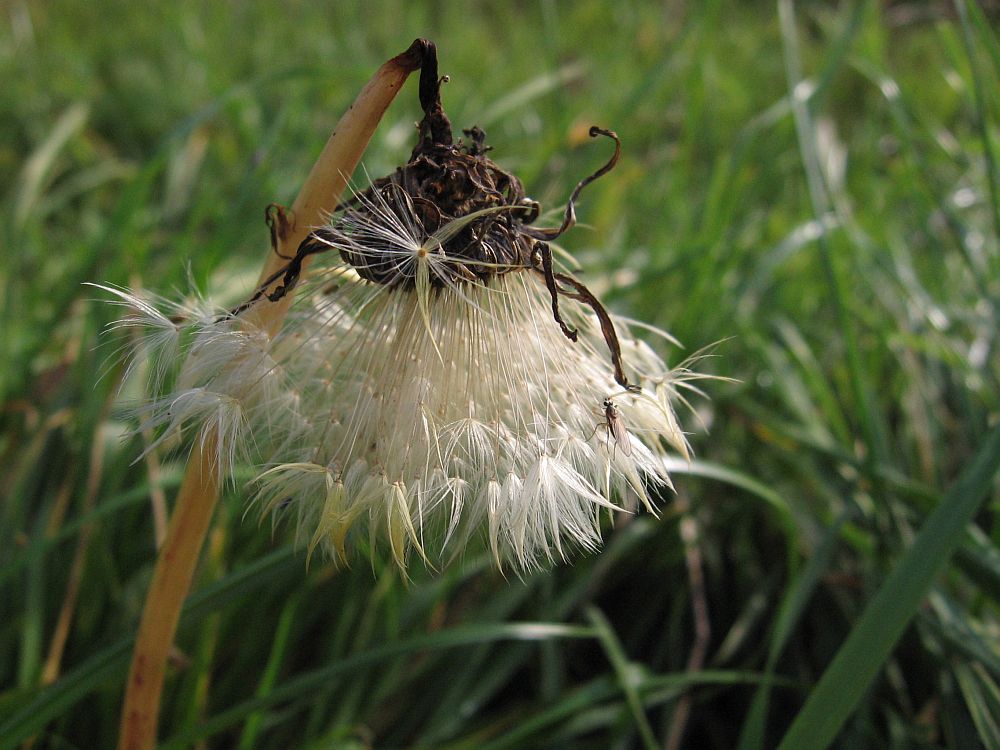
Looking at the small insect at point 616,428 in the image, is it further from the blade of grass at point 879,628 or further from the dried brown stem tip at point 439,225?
the blade of grass at point 879,628

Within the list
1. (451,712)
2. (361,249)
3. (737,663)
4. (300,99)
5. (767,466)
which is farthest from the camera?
(300,99)

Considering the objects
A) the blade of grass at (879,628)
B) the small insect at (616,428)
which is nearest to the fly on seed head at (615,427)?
the small insect at (616,428)

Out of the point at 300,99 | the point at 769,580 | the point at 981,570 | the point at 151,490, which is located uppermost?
the point at 300,99

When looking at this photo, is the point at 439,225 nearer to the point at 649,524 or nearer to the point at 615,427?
the point at 615,427

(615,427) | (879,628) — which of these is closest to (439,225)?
(615,427)

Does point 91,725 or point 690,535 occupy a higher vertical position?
point 91,725

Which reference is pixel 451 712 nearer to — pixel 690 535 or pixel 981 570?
pixel 690 535

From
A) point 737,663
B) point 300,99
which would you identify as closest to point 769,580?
point 737,663
